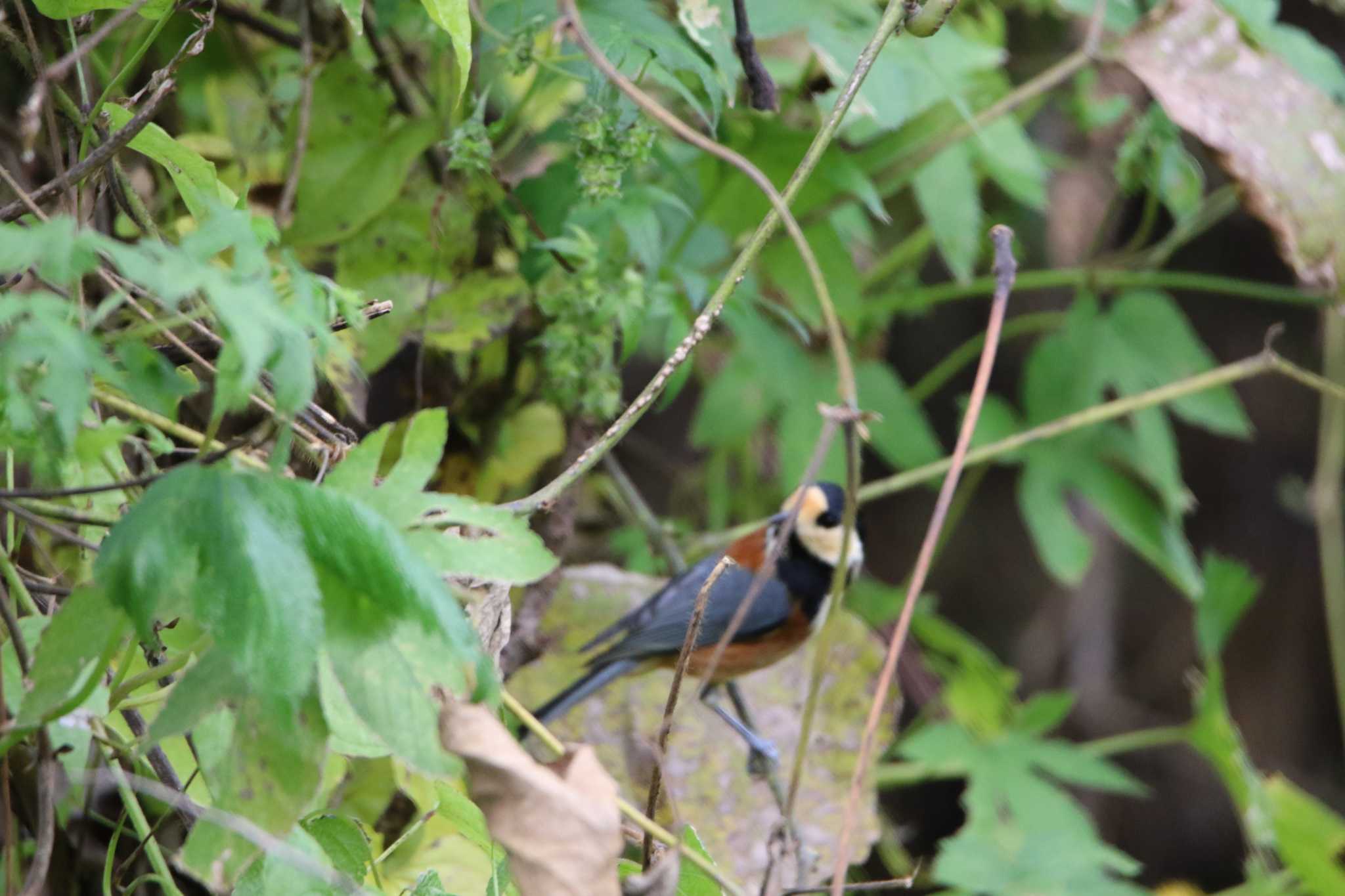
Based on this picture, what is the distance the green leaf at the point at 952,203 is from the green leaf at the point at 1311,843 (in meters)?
1.19

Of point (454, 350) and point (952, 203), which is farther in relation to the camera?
point (952, 203)

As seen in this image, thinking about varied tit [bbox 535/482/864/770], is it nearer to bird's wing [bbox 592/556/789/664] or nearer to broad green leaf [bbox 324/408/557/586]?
bird's wing [bbox 592/556/789/664]

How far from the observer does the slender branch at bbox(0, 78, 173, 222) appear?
3.32 feet

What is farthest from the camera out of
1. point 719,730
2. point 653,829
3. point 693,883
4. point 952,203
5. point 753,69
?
point 952,203

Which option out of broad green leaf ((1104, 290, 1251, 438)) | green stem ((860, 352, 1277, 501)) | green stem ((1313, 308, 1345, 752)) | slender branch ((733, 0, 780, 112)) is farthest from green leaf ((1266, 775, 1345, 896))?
slender branch ((733, 0, 780, 112))

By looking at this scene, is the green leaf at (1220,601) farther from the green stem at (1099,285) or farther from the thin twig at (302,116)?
the thin twig at (302,116)

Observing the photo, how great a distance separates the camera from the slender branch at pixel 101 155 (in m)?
1.01

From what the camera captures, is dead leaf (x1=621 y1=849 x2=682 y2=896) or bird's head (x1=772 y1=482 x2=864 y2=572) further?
bird's head (x1=772 y1=482 x2=864 y2=572)

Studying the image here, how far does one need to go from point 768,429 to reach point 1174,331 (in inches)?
35.8

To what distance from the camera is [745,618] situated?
100.0 inches

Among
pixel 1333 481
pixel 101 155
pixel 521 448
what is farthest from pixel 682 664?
pixel 1333 481

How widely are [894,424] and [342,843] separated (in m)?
1.63

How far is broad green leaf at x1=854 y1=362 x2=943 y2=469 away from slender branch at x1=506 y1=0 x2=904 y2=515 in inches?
48.3

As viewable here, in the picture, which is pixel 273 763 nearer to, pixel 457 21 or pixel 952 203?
pixel 457 21
